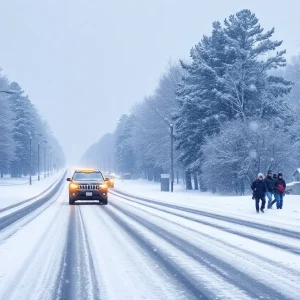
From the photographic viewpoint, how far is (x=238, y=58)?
4762cm

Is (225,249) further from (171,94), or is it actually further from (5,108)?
(5,108)

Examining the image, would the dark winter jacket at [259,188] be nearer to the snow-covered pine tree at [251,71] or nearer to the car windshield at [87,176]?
the car windshield at [87,176]

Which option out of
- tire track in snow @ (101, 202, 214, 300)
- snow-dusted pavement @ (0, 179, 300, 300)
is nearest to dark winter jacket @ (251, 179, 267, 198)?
snow-dusted pavement @ (0, 179, 300, 300)

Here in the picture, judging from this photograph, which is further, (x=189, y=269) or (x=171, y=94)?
(x=171, y=94)

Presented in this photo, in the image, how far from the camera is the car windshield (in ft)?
102

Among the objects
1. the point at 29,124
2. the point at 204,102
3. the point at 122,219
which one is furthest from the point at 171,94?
the point at 29,124

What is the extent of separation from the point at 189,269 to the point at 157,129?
55937 mm

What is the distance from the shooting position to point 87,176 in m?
31.5

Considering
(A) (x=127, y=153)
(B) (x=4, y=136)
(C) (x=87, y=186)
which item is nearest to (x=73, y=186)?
(C) (x=87, y=186)

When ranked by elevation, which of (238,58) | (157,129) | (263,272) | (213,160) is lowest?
(263,272)

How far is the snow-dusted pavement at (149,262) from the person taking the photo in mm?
7500

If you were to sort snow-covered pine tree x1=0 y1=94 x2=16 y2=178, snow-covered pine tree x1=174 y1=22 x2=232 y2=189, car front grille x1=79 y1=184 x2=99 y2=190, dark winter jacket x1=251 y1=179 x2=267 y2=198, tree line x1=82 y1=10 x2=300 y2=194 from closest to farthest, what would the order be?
dark winter jacket x1=251 y1=179 x2=267 y2=198 < car front grille x1=79 y1=184 x2=99 y2=190 < tree line x1=82 y1=10 x2=300 y2=194 < snow-covered pine tree x1=174 y1=22 x2=232 y2=189 < snow-covered pine tree x1=0 y1=94 x2=16 y2=178

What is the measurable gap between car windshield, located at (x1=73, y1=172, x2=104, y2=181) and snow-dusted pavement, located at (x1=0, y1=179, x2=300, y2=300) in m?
13.7

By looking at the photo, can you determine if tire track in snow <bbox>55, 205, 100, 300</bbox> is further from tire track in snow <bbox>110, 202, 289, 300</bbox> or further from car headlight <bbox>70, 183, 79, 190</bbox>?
car headlight <bbox>70, 183, 79, 190</bbox>
